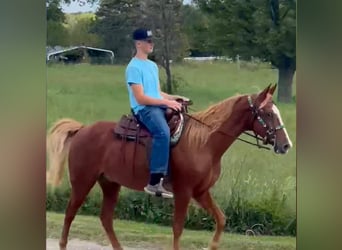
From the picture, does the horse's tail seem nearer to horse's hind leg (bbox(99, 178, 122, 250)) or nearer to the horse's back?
the horse's back

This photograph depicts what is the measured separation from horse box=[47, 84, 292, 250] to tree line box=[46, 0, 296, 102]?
0.19 m

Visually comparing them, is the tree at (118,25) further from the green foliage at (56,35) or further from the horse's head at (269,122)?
the horse's head at (269,122)

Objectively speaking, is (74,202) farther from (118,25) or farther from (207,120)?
(118,25)

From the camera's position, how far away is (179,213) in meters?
3.14

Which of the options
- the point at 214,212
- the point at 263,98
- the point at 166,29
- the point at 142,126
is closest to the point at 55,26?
the point at 166,29

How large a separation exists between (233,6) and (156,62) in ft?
1.55

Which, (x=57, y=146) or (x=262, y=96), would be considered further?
(x=57, y=146)

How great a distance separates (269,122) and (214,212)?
53 cm

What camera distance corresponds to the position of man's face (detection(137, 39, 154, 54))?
3.14m

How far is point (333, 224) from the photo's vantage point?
312cm

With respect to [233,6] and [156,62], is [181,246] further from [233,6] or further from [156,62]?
[233,6]

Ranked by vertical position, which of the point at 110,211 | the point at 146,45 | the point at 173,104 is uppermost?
the point at 146,45

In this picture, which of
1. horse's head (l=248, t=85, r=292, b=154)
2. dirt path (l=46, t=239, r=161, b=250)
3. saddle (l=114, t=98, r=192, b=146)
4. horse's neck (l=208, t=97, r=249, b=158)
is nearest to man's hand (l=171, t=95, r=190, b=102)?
saddle (l=114, t=98, r=192, b=146)

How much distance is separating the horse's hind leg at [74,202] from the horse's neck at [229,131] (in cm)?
65
